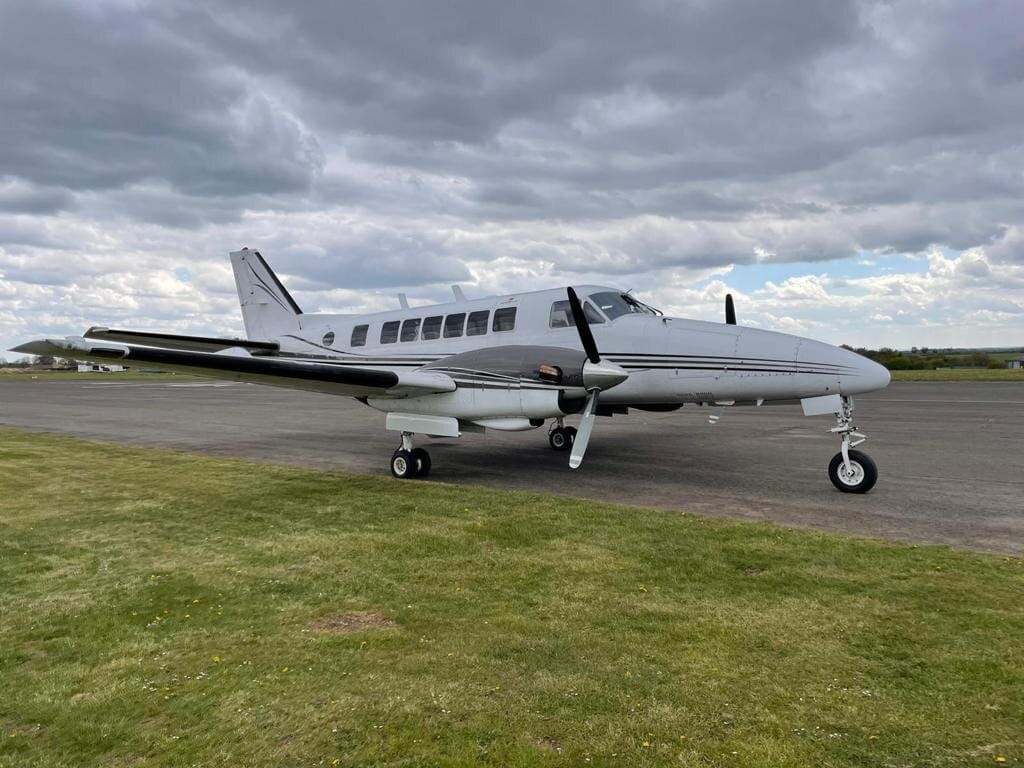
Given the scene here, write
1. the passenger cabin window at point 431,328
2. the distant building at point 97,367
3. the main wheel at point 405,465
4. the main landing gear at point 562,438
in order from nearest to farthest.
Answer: the distant building at point 97,367 → the main wheel at point 405,465 → the passenger cabin window at point 431,328 → the main landing gear at point 562,438

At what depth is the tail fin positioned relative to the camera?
17.4m

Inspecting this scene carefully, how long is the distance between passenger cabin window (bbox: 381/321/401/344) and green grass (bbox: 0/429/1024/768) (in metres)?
6.57

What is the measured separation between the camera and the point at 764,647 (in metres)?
4.36

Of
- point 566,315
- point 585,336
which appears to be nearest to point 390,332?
point 566,315

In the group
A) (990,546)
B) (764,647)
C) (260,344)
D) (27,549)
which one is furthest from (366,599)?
(260,344)

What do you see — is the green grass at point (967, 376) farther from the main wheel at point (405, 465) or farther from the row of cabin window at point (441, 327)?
the main wheel at point (405, 465)

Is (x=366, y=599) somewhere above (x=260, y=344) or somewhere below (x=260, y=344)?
below

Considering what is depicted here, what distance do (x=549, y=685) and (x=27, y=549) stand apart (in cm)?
625

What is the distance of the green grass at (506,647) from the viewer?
3.34 metres

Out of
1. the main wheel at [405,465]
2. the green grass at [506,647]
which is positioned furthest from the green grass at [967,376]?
the green grass at [506,647]

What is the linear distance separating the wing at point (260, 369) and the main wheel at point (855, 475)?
6224mm

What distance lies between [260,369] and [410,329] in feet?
13.3

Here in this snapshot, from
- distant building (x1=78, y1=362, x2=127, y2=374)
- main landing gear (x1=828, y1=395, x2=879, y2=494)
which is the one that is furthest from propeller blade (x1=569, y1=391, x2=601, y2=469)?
distant building (x1=78, y1=362, x2=127, y2=374)

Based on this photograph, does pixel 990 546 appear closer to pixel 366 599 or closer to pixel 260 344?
pixel 366 599
